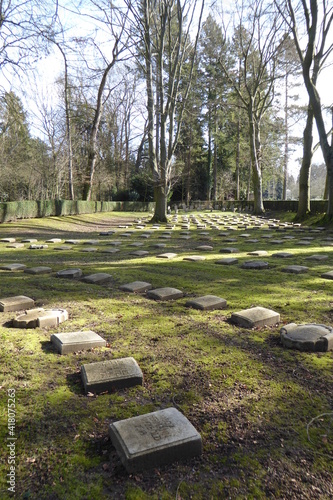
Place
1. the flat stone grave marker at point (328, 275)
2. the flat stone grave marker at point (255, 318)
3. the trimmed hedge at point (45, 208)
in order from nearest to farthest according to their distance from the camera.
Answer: the flat stone grave marker at point (255, 318) < the flat stone grave marker at point (328, 275) < the trimmed hedge at point (45, 208)

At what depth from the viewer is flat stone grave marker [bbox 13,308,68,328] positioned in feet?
8.62

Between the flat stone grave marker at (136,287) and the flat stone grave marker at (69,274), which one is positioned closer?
the flat stone grave marker at (136,287)

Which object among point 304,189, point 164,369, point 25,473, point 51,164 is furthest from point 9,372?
point 51,164

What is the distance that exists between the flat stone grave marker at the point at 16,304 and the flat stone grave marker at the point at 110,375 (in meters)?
1.44

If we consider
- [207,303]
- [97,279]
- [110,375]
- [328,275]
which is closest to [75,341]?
[110,375]

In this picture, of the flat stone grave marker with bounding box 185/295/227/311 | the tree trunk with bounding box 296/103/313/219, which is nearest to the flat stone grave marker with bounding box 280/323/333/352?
the flat stone grave marker with bounding box 185/295/227/311

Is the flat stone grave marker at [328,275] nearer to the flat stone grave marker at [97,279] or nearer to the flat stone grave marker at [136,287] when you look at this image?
the flat stone grave marker at [136,287]

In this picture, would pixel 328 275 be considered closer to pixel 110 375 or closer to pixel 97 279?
pixel 97 279

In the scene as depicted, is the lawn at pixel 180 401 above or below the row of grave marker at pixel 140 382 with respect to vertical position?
below

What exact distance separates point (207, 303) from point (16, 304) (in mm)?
1766

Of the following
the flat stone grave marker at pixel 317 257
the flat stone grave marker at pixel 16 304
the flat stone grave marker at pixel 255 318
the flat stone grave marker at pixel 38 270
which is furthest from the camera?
the flat stone grave marker at pixel 317 257

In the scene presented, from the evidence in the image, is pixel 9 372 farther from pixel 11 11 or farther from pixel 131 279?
pixel 11 11

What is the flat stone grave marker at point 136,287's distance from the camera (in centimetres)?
390

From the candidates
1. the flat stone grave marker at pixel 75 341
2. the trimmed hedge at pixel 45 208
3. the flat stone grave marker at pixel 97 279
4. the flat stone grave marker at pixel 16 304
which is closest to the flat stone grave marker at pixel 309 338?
the flat stone grave marker at pixel 75 341
